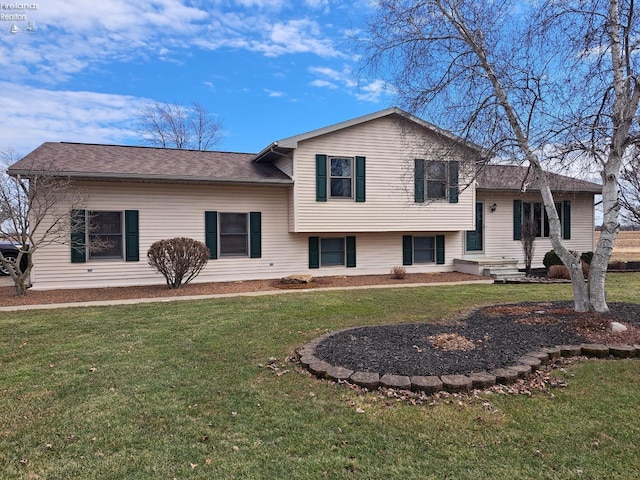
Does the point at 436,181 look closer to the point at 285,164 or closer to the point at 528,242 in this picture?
the point at 528,242

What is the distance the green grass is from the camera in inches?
98.7

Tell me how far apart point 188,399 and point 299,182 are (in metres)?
8.87

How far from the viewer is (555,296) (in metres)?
8.96

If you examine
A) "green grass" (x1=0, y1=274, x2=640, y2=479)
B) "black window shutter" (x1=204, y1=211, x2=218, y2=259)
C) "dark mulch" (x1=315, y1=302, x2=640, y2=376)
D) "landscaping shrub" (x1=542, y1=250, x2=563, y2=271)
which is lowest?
"green grass" (x1=0, y1=274, x2=640, y2=479)

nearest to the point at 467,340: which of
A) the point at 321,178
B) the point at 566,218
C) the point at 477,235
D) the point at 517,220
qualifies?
the point at 321,178

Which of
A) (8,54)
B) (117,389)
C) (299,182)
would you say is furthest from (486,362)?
(8,54)

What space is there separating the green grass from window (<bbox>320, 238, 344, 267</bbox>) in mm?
7855

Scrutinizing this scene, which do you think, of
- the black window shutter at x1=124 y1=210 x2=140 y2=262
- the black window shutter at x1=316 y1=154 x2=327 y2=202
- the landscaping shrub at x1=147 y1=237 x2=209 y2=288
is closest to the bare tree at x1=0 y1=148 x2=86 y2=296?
the black window shutter at x1=124 y1=210 x2=140 y2=262

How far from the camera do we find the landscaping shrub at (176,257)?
9.90 metres

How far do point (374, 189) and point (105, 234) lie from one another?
7.88 metres

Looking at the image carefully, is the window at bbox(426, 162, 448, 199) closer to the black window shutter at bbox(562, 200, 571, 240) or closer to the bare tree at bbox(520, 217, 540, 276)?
the bare tree at bbox(520, 217, 540, 276)

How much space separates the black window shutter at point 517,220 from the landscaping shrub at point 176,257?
37.4 feet

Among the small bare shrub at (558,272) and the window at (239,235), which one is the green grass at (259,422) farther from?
the small bare shrub at (558,272)

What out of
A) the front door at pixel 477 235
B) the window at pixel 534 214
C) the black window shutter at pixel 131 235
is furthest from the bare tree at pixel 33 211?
the window at pixel 534 214
